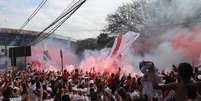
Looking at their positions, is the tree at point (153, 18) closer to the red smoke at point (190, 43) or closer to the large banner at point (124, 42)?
the red smoke at point (190, 43)

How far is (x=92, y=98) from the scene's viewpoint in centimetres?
1196

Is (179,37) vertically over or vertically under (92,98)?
over

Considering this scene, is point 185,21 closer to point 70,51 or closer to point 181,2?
point 181,2

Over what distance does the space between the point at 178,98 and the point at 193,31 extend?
98.6 ft

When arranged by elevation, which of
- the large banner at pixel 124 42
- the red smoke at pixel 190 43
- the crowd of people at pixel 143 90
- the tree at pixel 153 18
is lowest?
the crowd of people at pixel 143 90

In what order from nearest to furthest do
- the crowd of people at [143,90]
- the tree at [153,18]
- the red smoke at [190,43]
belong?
the crowd of people at [143,90] < the red smoke at [190,43] < the tree at [153,18]

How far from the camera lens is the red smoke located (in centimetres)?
3219

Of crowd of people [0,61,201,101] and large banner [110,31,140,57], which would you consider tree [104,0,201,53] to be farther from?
crowd of people [0,61,201,101]

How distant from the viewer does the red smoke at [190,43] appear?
1267 inches

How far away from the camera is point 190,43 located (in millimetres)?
32938

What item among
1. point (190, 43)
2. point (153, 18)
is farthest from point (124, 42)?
point (153, 18)

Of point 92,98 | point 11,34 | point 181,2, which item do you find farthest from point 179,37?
point 11,34

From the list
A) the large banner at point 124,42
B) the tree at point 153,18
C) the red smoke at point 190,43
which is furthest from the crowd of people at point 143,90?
the tree at point 153,18

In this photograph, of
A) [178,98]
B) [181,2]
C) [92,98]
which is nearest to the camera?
[178,98]
